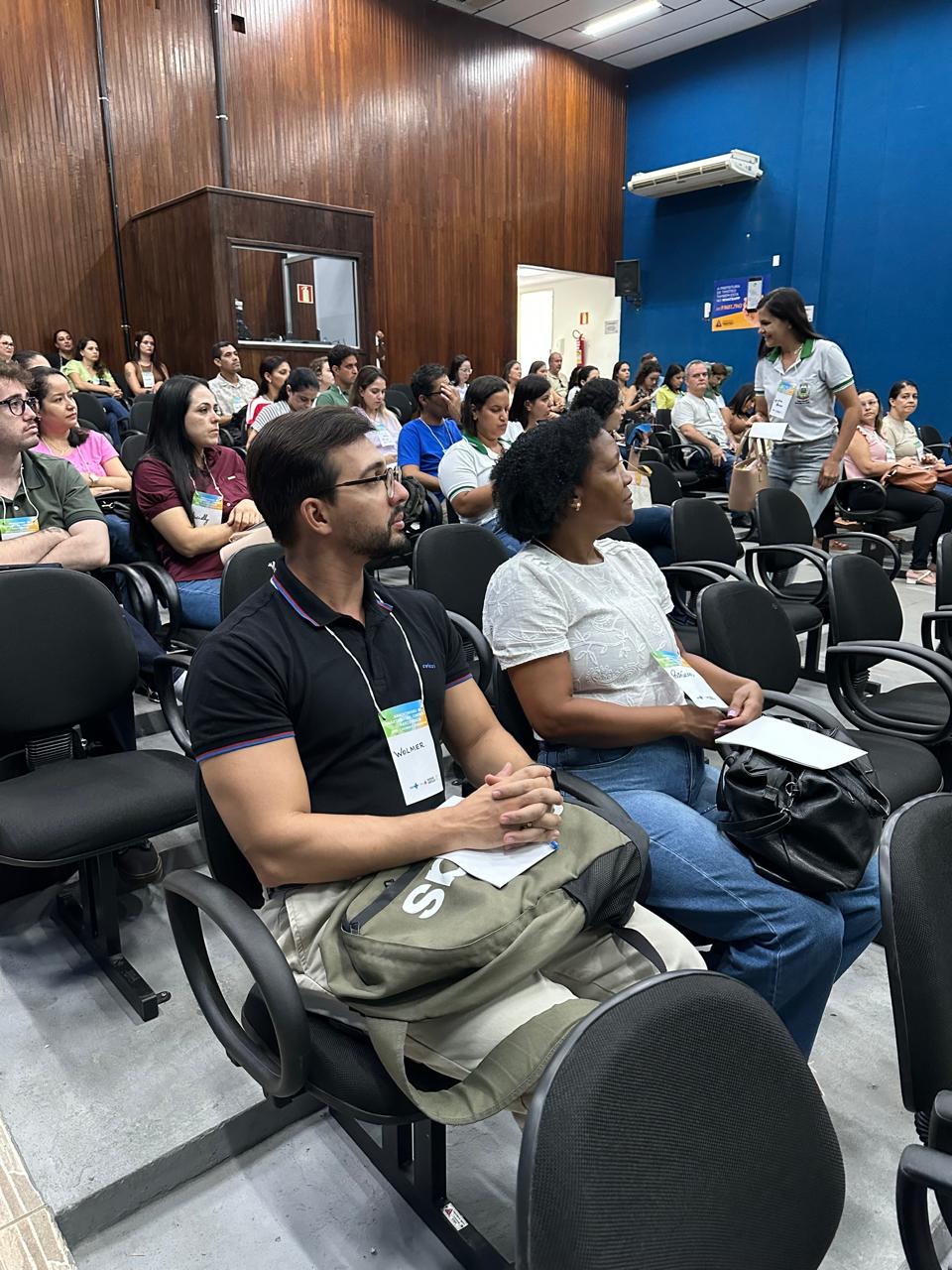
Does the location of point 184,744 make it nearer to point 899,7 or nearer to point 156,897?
point 156,897

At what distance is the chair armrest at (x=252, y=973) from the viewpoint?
3.18 feet

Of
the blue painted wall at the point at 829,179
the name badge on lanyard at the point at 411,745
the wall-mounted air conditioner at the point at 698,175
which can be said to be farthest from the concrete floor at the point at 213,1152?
the wall-mounted air conditioner at the point at 698,175

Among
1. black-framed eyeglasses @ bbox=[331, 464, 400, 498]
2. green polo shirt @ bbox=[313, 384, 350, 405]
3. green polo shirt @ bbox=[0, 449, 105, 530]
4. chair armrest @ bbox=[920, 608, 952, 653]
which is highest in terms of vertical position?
green polo shirt @ bbox=[313, 384, 350, 405]

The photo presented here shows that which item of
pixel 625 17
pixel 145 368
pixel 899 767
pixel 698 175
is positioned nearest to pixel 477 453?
pixel 899 767

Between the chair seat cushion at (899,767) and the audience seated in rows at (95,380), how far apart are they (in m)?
5.69

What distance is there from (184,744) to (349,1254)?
3.45 ft

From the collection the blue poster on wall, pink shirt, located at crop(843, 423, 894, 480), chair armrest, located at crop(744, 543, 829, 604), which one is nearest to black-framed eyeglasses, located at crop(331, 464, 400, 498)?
chair armrest, located at crop(744, 543, 829, 604)

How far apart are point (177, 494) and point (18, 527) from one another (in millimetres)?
471

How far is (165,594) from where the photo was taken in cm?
256

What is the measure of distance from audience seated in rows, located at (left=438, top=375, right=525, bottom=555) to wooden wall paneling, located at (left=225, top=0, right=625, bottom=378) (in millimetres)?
5825

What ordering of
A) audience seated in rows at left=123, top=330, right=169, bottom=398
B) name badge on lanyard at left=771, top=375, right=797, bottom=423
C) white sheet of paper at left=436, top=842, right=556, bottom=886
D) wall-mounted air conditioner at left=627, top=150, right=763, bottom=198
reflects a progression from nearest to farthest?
white sheet of paper at left=436, top=842, right=556, bottom=886 → name badge on lanyard at left=771, top=375, right=797, bottom=423 → audience seated in rows at left=123, top=330, right=169, bottom=398 → wall-mounted air conditioner at left=627, top=150, right=763, bottom=198

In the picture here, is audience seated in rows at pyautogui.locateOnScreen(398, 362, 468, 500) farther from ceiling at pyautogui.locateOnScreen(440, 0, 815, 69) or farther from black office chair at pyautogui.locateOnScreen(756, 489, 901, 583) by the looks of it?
ceiling at pyautogui.locateOnScreen(440, 0, 815, 69)

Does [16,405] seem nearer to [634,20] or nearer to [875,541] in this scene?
[875,541]

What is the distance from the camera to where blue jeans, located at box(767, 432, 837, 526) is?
4.08 m
